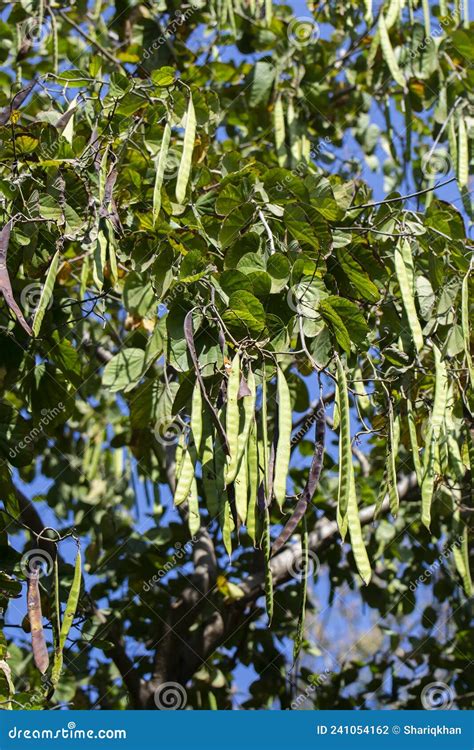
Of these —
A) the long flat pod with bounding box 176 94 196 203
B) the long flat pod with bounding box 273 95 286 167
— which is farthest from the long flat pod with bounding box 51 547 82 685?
the long flat pod with bounding box 273 95 286 167

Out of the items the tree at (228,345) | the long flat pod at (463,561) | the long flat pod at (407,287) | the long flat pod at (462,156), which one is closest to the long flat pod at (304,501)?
the tree at (228,345)

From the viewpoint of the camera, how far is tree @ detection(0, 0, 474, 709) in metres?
1.73

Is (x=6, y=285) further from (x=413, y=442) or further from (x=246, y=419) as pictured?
(x=413, y=442)

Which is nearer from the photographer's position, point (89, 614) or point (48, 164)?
point (48, 164)

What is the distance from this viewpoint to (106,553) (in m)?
3.05

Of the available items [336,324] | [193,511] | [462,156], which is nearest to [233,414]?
[193,511]

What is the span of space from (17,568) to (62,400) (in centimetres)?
45

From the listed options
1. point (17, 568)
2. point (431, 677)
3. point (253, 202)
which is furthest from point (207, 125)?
point (431, 677)

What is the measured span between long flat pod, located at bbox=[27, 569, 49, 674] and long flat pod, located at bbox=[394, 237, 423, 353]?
88cm

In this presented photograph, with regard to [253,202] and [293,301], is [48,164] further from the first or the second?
[293,301]

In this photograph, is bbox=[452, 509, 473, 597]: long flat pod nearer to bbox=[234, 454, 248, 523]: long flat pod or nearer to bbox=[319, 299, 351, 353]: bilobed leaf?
bbox=[319, 299, 351, 353]: bilobed leaf

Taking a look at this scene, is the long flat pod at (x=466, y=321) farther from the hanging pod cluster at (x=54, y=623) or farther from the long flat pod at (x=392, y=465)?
the hanging pod cluster at (x=54, y=623)

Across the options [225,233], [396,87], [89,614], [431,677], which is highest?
[396,87]

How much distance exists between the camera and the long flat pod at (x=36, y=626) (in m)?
1.69
